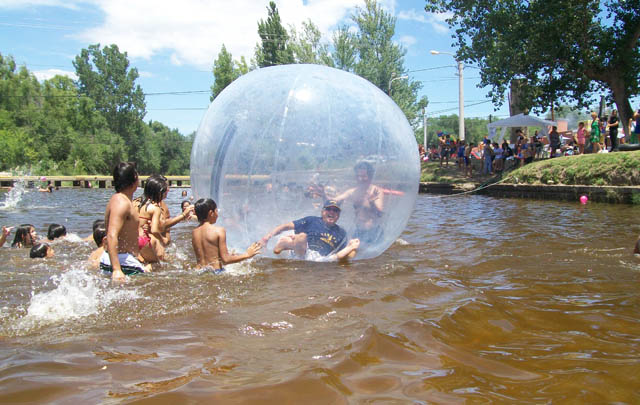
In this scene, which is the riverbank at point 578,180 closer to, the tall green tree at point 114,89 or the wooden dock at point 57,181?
the wooden dock at point 57,181

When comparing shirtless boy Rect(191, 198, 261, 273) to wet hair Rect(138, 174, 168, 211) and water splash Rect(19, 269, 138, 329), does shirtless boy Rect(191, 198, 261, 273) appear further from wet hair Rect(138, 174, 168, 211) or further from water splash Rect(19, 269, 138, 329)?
water splash Rect(19, 269, 138, 329)

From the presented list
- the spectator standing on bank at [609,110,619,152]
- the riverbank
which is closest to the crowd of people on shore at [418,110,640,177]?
the spectator standing on bank at [609,110,619,152]

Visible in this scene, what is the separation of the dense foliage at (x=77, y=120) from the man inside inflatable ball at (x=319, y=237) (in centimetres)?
4452

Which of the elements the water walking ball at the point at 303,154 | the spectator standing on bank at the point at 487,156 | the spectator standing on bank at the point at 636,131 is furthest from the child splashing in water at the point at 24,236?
the spectator standing on bank at the point at 487,156

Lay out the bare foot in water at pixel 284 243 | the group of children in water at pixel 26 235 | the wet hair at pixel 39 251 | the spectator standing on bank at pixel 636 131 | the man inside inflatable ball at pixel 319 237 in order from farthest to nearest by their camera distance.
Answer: the spectator standing on bank at pixel 636 131 → the group of children in water at pixel 26 235 → the wet hair at pixel 39 251 → the bare foot in water at pixel 284 243 → the man inside inflatable ball at pixel 319 237

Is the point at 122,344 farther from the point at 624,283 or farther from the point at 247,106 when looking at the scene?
the point at 624,283

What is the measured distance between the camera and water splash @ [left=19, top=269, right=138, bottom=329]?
3436 mm

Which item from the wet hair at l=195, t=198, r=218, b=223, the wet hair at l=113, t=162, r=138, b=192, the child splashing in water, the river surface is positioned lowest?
the river surface

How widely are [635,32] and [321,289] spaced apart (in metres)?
18.0

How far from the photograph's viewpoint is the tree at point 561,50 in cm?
1680

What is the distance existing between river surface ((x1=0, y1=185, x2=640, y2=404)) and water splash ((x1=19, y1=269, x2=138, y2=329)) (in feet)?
0.05

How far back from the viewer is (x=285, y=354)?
2781 millimetres

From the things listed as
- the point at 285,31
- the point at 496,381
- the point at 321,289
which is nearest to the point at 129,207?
the point at 321,289

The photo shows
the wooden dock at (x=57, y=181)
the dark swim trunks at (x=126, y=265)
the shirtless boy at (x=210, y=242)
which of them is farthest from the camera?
the wooden dock at (x=57, y=181)
